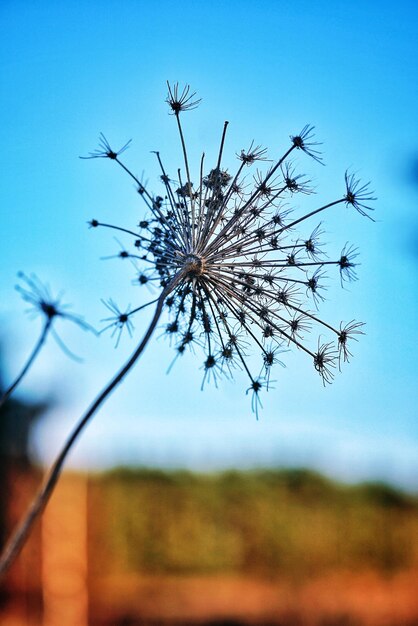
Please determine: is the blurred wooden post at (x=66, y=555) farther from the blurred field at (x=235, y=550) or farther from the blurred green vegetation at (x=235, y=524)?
the blurred green vegetation at (x=235, y=524)

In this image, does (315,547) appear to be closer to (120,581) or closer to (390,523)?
(390,523)

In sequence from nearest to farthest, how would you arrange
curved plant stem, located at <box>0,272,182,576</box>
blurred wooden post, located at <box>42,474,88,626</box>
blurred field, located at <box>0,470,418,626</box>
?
curved plant stem, located at <box>0,272,182,576</box> < blurred wooden post, located at <box>42,474,88,626</box> < blurred field, located at <box>0,470,418,626</box>

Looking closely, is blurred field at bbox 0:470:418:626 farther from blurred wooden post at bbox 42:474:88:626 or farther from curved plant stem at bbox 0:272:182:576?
curved plant stem at bbox 0:272:182:576

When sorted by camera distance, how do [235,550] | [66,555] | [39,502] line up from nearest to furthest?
[39,502] < [66,555] < [235,550]

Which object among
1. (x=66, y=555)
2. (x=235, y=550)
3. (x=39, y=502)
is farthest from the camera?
(x=235, y=550)

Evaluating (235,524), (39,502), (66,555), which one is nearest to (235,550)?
(235,524)

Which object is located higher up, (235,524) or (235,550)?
(235,524)

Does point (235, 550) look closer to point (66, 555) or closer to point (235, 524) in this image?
point (235, 524)

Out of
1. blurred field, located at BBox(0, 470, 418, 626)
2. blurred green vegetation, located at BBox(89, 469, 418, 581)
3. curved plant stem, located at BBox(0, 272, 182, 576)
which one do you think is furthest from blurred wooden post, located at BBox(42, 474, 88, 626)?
curved plant stem, located at BBox(0, 272, 182, 576)
